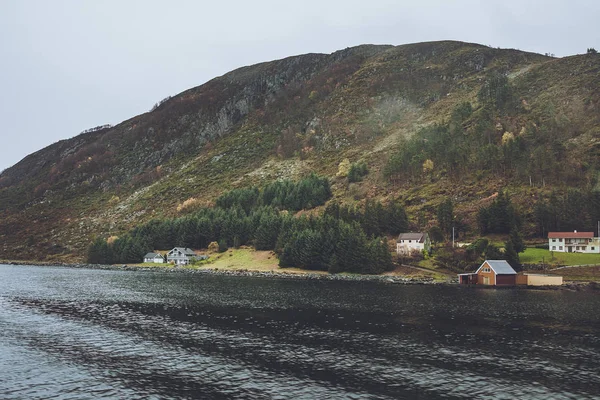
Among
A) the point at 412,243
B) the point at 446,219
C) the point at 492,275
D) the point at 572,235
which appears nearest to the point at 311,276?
the point at 412,243

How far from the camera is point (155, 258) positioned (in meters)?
166

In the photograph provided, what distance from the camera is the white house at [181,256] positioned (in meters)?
157

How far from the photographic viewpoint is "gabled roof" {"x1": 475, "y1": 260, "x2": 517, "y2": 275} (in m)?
102

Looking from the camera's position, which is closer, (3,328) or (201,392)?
(201,392)

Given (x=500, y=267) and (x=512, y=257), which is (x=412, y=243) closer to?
(x=512, y=257)

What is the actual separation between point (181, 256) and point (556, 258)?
11775cm

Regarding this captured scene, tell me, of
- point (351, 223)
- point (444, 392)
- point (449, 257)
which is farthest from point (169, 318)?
point (351, 223)

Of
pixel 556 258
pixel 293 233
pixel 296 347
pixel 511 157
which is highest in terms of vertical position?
pixel 511 157

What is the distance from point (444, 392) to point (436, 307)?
38.8 meters

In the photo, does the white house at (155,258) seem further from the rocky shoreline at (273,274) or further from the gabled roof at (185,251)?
the rocky shoreline at (273,274)

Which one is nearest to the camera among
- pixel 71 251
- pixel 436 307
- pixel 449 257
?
pixel 436 307

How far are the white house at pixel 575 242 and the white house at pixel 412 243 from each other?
33.0 meters

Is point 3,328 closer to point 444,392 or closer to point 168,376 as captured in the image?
point 168,376

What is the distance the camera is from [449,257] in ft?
388
